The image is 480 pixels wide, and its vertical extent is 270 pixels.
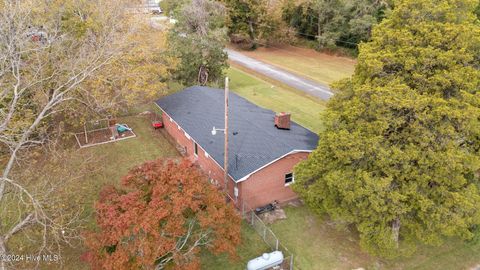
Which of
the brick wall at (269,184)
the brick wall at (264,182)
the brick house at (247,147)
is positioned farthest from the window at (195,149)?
the brick wall at (269,184)

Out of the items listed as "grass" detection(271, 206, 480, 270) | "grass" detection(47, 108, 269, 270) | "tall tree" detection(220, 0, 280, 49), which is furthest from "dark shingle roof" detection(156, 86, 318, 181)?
"tall tree" detection(220, 0, 280, 49)

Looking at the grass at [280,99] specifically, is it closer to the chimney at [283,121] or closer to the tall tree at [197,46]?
the tall tree at [197,46]

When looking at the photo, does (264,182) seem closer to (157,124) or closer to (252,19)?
(157,124)

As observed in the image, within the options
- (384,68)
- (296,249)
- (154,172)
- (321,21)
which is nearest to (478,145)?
(384,68)

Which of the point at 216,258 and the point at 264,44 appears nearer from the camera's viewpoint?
the point at 216,258

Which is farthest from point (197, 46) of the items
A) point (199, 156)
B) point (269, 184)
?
point (269, 184)

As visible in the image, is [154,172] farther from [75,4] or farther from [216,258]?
[75,4]
